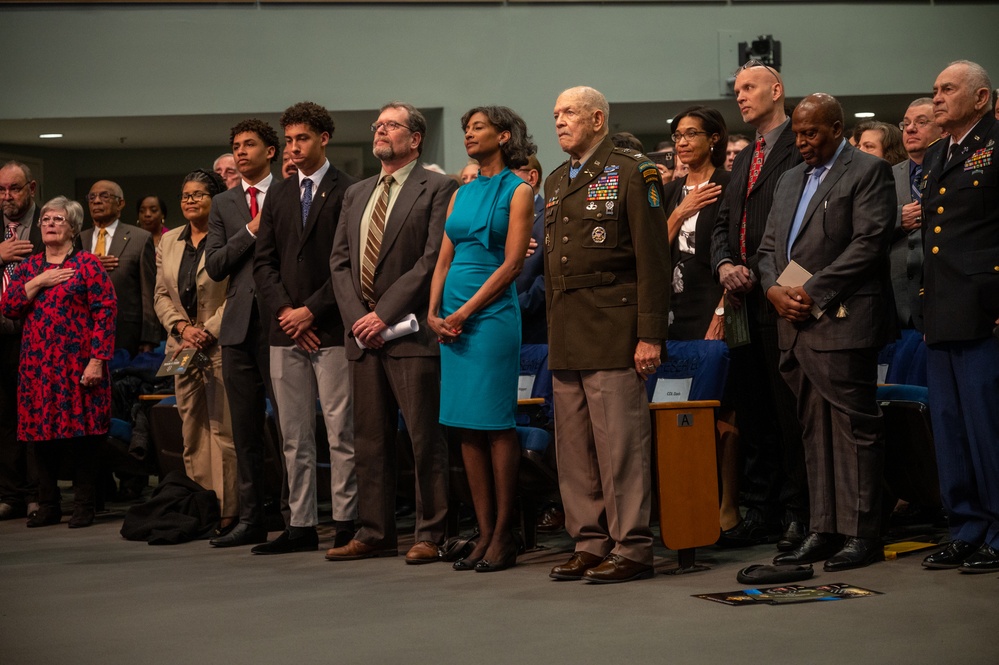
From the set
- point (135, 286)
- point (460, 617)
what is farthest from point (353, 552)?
point (135, 286)

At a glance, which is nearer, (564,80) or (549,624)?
(549,624)

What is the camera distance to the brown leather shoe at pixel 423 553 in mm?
4594

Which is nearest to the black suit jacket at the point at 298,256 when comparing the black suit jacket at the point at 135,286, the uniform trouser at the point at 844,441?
the uniform trouser at the point at 844,441

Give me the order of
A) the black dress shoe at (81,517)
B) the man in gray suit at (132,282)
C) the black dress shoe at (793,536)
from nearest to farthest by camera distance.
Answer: the black dress shoe at (793,536), the black dress shoe at (81,517), the man in gray suit at (132,282)

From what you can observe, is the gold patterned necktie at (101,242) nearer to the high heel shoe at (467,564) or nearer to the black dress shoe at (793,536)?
the high heel shoe at (467,564)

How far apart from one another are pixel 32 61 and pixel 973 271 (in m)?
7.47

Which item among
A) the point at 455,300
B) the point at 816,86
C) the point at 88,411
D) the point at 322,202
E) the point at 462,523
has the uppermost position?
the point at 816,86

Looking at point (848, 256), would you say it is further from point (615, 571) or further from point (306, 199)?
point (306, 199)

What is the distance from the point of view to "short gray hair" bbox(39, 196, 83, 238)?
243 inches

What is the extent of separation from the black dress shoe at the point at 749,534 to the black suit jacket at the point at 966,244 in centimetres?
105

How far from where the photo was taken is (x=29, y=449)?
20.6ft

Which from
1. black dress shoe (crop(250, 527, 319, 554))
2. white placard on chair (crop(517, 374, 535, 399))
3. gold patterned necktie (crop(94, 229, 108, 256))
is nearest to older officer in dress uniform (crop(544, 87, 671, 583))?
white placard on chair (crop(517, 374, 535, 399))

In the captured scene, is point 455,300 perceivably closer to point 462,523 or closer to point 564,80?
point 462,523

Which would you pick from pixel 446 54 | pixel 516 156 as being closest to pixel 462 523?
pixel 516 156
